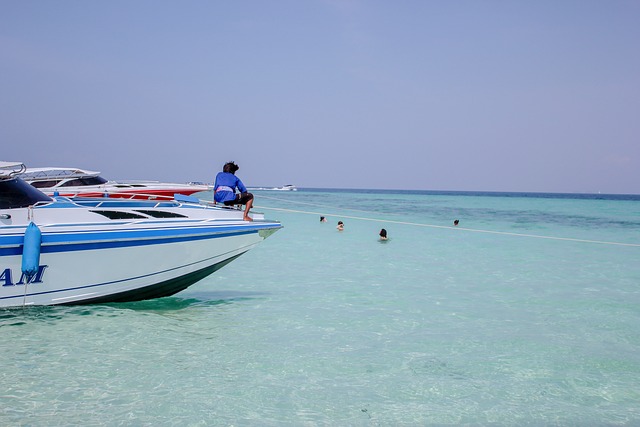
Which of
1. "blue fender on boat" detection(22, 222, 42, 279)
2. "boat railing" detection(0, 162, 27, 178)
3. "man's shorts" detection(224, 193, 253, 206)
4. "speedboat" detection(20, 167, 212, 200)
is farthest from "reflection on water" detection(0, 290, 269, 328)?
"speedboat" detection(20, 167, 212, 200)

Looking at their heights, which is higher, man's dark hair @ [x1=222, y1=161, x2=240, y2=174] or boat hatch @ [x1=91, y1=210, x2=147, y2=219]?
man's dark hair @ [x1=222, y1=161, x2=240, y2=174]

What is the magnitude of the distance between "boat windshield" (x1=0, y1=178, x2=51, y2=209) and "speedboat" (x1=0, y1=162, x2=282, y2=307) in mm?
12

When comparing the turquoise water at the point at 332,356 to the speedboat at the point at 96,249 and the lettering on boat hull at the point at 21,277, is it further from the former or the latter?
the lettering on boat hull at the point at 21,277

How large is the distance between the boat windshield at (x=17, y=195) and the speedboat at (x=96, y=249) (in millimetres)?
12

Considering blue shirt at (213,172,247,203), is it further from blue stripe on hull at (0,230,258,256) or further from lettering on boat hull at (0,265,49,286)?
lettering on boat hull at (0,265,49,286)

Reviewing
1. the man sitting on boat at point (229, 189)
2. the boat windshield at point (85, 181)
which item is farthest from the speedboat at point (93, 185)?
the man sitting on boat at point (229, 189)

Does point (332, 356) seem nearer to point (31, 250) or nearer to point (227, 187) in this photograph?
point (31, 250)

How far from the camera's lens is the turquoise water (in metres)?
4.66

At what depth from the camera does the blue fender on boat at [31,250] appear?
21.0 feet

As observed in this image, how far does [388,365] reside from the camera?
5918mm

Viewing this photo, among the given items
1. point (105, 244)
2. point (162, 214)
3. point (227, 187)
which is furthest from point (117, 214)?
point (227, 187)

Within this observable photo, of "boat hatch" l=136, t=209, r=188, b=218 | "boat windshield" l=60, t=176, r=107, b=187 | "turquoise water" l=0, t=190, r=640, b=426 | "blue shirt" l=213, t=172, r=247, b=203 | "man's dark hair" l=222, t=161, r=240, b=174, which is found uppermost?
"man's dark hair" l=222, t=161, r=240, b=174

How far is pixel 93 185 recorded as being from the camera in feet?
59.1

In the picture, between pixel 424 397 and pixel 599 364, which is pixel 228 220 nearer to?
pixel 424 397
